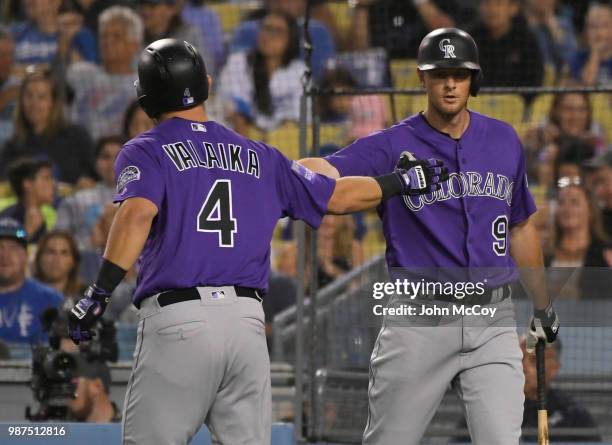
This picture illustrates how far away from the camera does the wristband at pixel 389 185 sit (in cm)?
429

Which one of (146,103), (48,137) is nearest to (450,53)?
(146,103)

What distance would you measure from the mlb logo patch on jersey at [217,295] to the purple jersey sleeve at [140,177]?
320 mm

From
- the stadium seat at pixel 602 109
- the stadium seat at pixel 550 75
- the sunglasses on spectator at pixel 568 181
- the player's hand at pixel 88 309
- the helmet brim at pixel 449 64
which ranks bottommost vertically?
the player's hand at pixel 88 309

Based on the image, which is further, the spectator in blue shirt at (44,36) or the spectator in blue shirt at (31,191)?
the spectator in blue shirt at (44,36)

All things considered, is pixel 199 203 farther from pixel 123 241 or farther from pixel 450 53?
pixel 450 53

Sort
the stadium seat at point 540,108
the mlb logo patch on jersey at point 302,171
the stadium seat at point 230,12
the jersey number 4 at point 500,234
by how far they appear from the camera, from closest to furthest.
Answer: the mlb logo patch on jersey at point 302,171, the jersey number 4 at point 500,234, the stadium seat at point 540,108, the stadium seat at point 230,12

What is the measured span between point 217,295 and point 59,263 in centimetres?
425

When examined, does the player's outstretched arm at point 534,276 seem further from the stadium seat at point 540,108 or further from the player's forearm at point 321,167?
the stadium seat at point 540,108

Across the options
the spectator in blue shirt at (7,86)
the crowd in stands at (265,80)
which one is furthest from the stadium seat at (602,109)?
the spectator in blue shirt at (7,86)

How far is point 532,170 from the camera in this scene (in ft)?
28.8

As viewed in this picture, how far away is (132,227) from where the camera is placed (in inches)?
145

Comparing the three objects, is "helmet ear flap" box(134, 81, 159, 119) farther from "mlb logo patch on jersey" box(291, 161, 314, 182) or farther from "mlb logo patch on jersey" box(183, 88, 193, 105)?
"mlb logo patch on jersey" box(291, 161, 314, 182)

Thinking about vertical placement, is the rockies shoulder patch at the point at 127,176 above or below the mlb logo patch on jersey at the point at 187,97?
below

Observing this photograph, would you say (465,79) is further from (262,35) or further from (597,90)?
(262,35)
